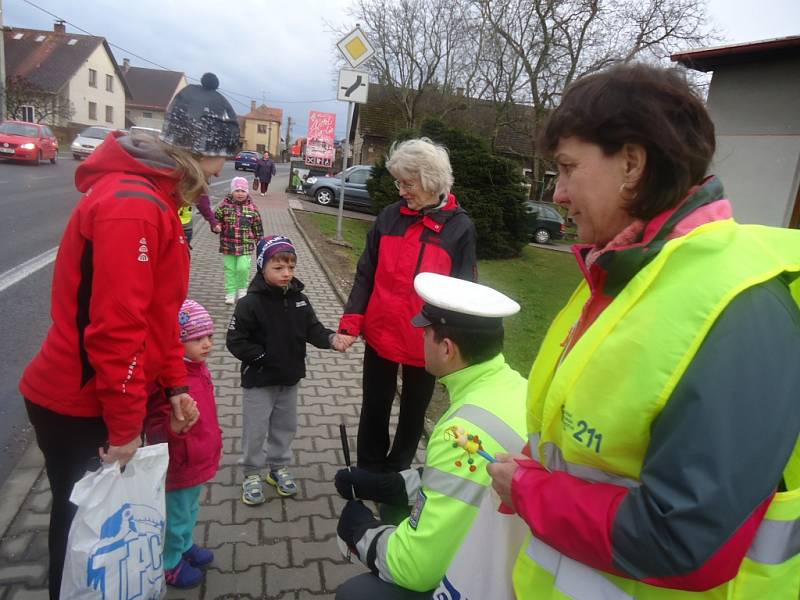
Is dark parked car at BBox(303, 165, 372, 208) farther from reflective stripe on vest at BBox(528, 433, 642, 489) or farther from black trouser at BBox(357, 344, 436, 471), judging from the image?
reflective stripe on vest at BBox(528, 433, 642, 489)

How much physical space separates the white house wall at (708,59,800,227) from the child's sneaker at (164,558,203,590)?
19.6 ft

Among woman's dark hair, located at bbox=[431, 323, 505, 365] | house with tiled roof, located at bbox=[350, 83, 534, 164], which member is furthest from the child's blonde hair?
house with tiled roof, located at bbox=[350, 83, 534, 164]

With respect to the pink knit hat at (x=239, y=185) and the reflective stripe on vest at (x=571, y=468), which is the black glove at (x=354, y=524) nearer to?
the reflective stripe on vest at (x=571, y=468)

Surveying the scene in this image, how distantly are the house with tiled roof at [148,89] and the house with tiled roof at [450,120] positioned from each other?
132ft

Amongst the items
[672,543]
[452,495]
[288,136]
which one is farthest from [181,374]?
[288,136]

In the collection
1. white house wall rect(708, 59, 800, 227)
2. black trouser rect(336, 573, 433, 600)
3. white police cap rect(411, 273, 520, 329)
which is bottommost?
black trouser rect(336, 573, 433, 600)

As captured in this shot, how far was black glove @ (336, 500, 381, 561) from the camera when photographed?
1.87 m

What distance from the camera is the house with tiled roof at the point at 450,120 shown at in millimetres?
28453

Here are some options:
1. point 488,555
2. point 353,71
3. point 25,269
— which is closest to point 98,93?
point 353,71

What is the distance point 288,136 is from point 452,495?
274 feet

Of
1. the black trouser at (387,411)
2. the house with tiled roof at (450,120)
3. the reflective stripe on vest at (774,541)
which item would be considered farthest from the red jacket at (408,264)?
the house with tiled roof at (450,120)

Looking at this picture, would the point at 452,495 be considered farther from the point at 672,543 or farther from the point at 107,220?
the point at 107,220

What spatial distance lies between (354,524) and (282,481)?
4.83ft

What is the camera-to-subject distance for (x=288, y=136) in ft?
262
